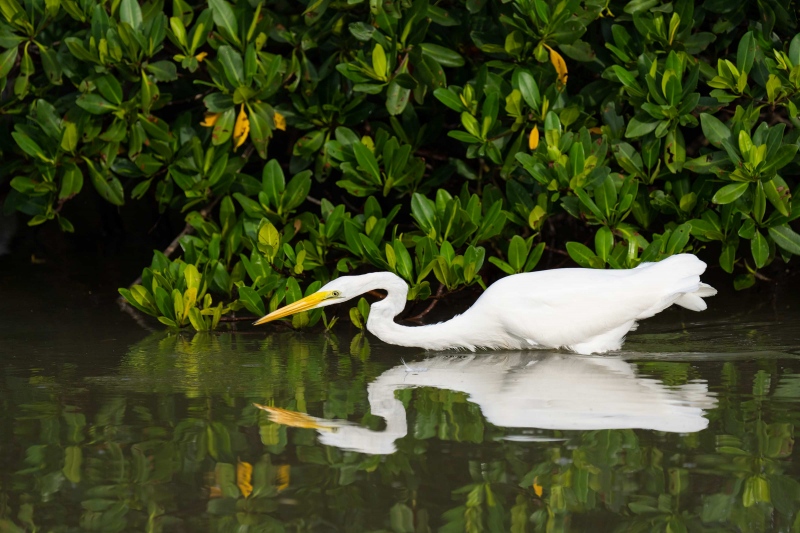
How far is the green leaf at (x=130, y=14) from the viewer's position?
7094 millimetres

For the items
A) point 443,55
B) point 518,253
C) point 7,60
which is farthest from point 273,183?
point 7,60

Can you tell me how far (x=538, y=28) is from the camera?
6.92 m

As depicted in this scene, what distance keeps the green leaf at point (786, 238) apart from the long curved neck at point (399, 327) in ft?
6.91

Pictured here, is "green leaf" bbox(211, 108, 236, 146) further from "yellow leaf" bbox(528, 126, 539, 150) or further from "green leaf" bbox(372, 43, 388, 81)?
"yellow leaf" bbox(528, 126, 539, 150)

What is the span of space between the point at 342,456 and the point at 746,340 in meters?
3.23

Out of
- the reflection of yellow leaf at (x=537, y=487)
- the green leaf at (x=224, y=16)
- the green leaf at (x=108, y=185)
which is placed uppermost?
the green leaf at (x=224, y=16)

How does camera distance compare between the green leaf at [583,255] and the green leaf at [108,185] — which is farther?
the green leaf at [108,185]

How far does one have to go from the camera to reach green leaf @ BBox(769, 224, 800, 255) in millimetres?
6992

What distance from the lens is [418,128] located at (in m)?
7.87

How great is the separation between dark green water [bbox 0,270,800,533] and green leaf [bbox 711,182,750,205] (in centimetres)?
85

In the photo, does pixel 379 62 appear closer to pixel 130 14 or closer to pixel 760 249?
pixel 130 14

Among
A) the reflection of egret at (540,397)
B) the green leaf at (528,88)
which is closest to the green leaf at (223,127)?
the green leaf at (528,88)

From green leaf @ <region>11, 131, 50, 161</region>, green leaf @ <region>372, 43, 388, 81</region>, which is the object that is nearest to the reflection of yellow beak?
green leaf @ <region>372, 43, 388, 81</region>

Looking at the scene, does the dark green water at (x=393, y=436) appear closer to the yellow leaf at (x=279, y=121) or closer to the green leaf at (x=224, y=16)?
the yellow leaf at (x=279, y=121)
